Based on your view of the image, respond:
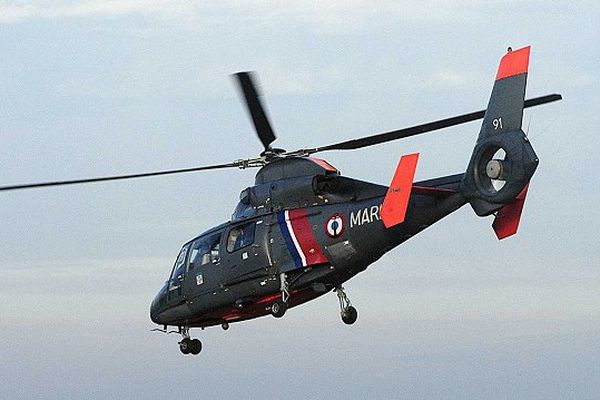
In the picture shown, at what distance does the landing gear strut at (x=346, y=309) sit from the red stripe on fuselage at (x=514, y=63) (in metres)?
7.83

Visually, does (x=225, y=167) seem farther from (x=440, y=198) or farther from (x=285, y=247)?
(x=440, y=198)

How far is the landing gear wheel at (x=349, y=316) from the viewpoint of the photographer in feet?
132

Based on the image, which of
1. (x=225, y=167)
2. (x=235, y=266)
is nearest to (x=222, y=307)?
(x=235, y=266)

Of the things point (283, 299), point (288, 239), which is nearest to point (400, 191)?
point (288, 239)

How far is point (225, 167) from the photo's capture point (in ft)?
136

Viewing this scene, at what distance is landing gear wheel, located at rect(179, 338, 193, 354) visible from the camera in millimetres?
45375

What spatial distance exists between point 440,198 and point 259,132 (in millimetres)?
6420

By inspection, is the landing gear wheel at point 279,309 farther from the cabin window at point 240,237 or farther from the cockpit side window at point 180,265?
the cockpit side window at point 180,265

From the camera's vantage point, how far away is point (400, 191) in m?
36.6

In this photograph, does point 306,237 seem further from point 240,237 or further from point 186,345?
point 186,345

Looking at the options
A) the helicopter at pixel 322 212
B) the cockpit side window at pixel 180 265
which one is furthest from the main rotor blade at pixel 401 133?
the cockpit side window at pixel 180 265

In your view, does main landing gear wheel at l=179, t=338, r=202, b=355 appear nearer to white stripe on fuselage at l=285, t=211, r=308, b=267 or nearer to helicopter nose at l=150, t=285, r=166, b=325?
helicopter nose at l=150, t=285, r=166, b=325

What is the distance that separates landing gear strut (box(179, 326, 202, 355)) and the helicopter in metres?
0.93

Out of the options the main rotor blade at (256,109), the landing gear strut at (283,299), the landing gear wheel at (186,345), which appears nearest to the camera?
the main rotor blade at (256,109)
